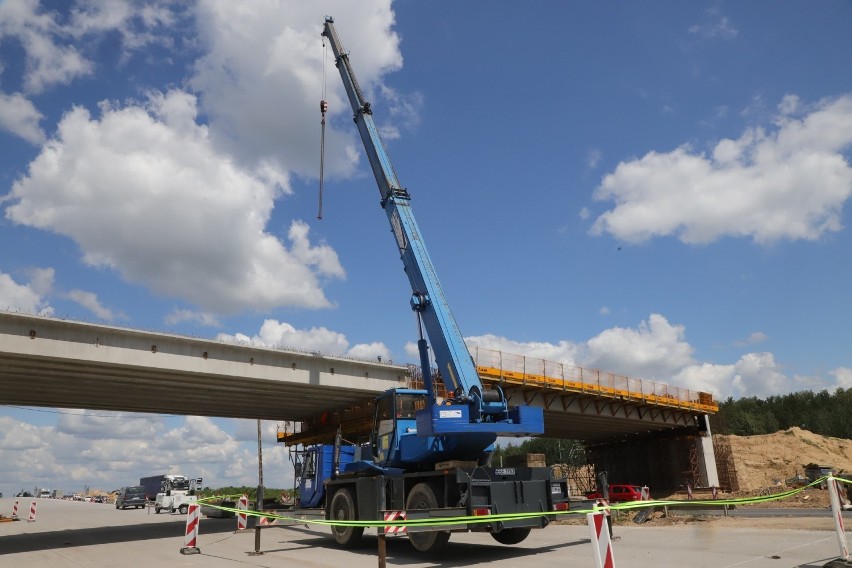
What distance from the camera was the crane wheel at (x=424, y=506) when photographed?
40.9 ft

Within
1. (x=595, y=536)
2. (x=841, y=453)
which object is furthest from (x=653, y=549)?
(x=841, y=453)

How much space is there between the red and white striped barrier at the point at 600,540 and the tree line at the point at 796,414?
245 ft

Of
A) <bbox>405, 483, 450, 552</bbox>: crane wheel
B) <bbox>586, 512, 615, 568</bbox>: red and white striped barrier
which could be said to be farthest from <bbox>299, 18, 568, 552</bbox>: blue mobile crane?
<bbox>586, 512, 615, 568</bbox>: red and white striped barrier

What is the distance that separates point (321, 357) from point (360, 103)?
1064 centimetres

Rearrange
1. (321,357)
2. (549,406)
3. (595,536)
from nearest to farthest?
(595,536)
(321,357)
(549,406)

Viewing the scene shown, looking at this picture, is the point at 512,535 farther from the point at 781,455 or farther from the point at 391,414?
the point at 781,455

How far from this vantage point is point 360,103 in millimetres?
21469

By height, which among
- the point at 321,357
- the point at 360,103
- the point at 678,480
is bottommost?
the point at 678,480

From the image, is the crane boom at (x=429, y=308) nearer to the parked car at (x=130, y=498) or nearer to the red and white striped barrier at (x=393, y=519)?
the red and white striped barrier at (x=393, y=519)

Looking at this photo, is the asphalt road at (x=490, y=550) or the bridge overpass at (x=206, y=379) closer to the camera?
the asphalt road at (x=490, y=550)

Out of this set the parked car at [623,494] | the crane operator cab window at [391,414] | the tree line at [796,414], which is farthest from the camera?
the tree line at [796,414]

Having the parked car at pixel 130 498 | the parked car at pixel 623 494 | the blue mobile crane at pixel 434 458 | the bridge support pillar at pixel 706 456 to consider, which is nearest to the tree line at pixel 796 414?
the bridge support pillar at pixel 706 456

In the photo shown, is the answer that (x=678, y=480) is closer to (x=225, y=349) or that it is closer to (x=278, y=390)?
(x=278, y=390)

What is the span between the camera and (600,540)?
22.1ft
